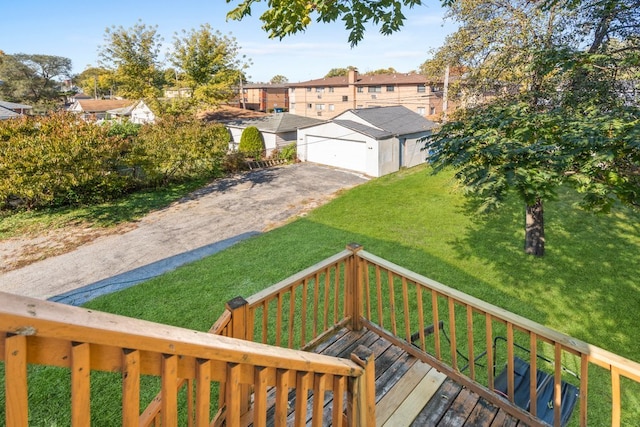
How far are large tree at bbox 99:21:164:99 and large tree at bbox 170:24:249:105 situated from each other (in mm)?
1755

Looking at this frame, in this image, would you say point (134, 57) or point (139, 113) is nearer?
point (134, 57)

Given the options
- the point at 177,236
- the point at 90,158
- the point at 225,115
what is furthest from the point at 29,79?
the point at 177,236

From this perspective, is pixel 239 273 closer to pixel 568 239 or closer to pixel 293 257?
pixel 293 257

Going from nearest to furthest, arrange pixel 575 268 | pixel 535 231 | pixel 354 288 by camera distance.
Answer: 1. pixel 354 288
2. pixel 575 268
3. pixel 535 231

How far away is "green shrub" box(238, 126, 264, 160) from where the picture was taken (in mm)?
20391

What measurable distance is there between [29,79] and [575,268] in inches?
2226

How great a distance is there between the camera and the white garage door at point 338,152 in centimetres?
1733

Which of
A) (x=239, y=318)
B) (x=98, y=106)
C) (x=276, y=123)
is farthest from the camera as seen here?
(x=98, y=106)

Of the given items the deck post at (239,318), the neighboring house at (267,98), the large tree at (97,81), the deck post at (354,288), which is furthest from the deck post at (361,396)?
the neighboring house at (267,98)

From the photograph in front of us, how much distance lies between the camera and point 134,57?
23.5m

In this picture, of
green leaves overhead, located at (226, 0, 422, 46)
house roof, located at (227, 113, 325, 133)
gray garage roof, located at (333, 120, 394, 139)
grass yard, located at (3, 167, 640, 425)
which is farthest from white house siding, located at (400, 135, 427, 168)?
green leaves overhead, located at (226, 0, 422, 46)

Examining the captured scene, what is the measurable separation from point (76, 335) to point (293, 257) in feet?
23.1

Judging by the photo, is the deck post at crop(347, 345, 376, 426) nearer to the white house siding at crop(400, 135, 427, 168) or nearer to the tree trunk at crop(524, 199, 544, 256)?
the tree trunk at crop(524, 199, 544, 256)

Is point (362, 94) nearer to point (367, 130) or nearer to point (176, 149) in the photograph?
point (367, 130)
